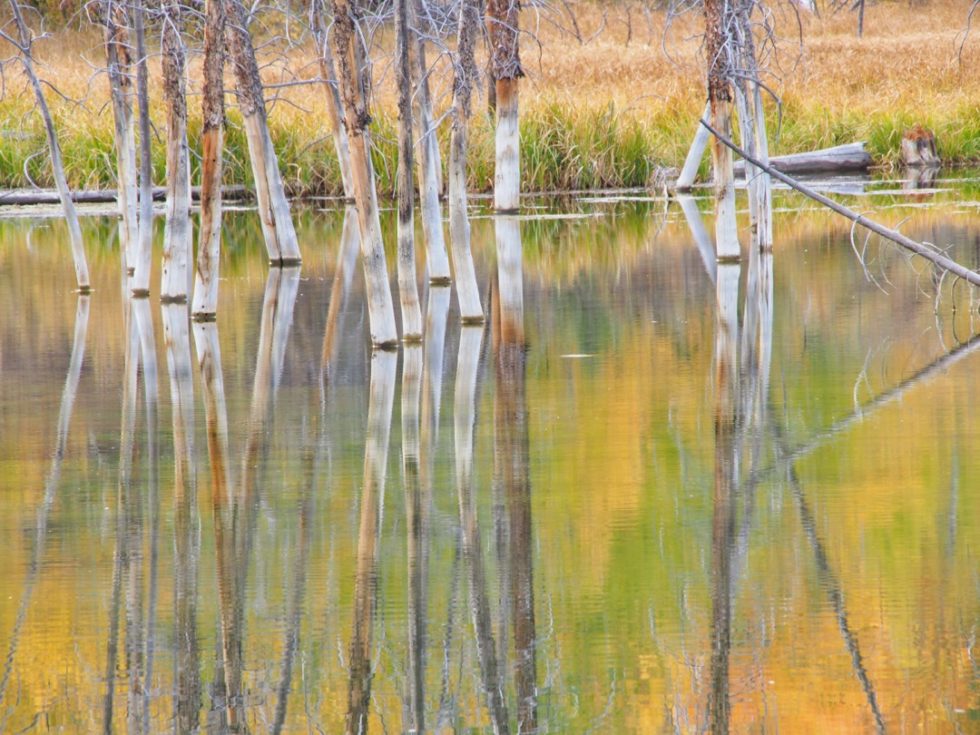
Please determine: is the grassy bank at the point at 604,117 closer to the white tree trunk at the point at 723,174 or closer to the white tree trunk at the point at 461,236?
the white tree trunk at the point at 723,174

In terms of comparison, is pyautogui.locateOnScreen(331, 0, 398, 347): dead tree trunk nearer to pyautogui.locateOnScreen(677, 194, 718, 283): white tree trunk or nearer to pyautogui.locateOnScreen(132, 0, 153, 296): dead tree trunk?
pyautogui.locateOnScreen(132, 0, 153, 296): dead tree trunk

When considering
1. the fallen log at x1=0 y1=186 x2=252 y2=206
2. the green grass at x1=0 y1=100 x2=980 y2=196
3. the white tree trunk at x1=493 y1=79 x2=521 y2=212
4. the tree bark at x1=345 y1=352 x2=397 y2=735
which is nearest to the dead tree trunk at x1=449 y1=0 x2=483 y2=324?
the tree bark at x1=345 y1=352 x2=397 y2=735

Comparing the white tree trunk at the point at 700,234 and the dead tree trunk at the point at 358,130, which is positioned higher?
the dead tree trunk at the point at 358,130

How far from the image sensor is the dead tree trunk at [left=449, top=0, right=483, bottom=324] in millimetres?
13391

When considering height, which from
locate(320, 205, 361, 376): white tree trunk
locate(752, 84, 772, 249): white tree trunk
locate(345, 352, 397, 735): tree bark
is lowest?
locate(345, 352, 397, 735): tree bark

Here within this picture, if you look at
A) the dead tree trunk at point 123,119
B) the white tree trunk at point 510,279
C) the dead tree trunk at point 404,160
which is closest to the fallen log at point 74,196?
the white tree trunk at point 510,279

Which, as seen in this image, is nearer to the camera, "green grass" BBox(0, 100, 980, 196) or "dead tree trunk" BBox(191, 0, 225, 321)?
"dead tree trunk" BBox(191, 0, 225, 321)

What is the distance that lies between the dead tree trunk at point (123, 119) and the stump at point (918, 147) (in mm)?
18044

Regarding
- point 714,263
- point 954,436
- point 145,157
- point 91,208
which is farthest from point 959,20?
point 954,436

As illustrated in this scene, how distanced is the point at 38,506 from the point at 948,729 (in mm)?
4795

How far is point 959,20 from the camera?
54.8 metres

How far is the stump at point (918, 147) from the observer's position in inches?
1267

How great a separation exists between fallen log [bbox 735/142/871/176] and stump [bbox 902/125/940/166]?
2.62 feet

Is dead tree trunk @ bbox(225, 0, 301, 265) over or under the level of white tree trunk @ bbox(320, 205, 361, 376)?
over
